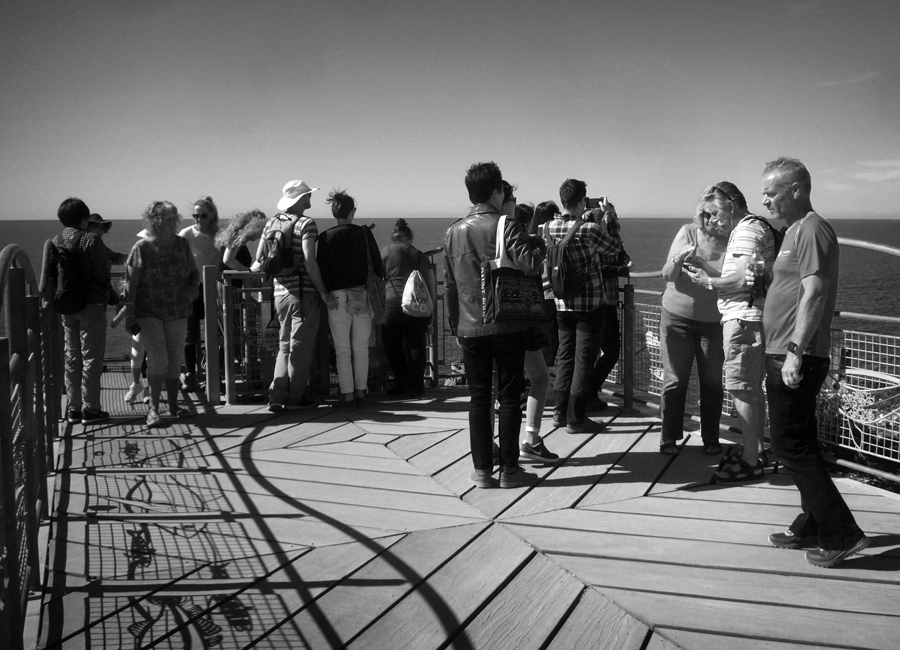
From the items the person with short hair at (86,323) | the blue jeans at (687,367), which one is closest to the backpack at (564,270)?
the blue jeans at (687,367)

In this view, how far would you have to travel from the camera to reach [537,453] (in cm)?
517

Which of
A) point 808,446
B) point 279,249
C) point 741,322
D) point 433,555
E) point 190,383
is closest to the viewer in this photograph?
point 808,446

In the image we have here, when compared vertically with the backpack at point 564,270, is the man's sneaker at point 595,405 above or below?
below

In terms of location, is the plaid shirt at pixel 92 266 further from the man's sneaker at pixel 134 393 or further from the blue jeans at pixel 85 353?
the man's sneaker at pixel 134 393

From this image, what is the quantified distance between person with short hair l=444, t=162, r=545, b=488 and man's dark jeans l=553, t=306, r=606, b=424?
1.28 metres

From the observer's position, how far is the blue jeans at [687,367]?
16.6 ft

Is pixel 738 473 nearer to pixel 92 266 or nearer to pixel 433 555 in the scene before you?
pixel 433 555

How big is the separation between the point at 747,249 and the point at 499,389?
5.06 ft

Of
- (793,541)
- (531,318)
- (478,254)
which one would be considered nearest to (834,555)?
(793,541)

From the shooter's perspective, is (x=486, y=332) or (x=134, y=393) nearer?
(x=486, y=332)

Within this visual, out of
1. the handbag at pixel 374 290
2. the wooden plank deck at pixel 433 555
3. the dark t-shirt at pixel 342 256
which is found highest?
the dark t-shirt at pixel 342 256

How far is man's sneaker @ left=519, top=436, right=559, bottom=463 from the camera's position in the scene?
514cm

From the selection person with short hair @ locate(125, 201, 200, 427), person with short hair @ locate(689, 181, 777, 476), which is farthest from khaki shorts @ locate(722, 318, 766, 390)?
person with short hair @ locate(125, 201, 200, 427)

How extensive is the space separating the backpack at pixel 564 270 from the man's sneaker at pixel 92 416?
3587 mm
